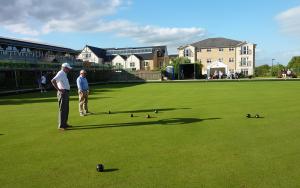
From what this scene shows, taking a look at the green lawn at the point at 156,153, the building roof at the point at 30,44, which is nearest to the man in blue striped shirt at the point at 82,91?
the green lawn at the point at 156,153

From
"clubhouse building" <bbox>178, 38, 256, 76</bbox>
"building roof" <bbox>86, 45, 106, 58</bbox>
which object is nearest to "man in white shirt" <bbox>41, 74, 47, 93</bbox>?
"clubhouse building" <bbox>178, 38, 256, 76</bbox>

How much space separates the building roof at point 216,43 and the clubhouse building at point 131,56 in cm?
1125

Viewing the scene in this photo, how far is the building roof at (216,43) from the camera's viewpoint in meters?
93.8

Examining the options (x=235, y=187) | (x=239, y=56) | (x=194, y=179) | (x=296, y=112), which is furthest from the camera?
(x=239, y=56)

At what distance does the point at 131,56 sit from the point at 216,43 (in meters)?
24.2

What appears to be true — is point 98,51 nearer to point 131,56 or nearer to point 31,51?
point 131,56

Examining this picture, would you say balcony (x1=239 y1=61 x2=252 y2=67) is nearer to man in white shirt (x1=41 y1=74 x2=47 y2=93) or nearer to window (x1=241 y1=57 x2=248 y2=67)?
window (x1=241 y1=57 x2=248 y2=67)

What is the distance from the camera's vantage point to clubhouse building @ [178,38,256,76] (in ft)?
303

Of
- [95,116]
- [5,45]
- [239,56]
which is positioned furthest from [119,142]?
[239,56]

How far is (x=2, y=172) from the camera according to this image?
633 cm

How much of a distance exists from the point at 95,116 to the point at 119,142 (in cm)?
528

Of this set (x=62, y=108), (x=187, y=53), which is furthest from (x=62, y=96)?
(x=187, y=53)

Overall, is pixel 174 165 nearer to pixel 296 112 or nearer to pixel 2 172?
pixel 2 172

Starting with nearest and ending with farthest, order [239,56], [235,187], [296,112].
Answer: [235,187] < [296,112] < [239,56]
